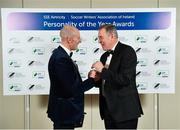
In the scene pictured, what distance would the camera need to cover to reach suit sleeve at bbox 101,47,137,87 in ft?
9.54

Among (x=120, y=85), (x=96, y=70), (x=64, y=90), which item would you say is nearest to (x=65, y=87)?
(x=64, y=90)

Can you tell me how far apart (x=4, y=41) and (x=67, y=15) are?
86cm

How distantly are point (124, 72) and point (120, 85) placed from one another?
128 mm

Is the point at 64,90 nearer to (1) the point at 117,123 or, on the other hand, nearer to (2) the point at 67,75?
(2) the point at 67,75

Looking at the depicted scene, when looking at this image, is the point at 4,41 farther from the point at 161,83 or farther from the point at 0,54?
the point at 161,83

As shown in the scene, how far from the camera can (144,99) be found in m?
4.73

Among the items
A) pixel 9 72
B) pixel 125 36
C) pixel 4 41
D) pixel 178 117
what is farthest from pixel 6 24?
pixel 178 117

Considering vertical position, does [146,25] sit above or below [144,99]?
above

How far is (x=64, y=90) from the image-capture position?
2.92 metres

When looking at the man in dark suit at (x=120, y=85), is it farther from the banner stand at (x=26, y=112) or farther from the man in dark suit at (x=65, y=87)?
the banner stand at (x=26, y=112)

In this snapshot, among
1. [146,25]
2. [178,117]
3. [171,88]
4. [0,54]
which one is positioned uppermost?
[146,25]

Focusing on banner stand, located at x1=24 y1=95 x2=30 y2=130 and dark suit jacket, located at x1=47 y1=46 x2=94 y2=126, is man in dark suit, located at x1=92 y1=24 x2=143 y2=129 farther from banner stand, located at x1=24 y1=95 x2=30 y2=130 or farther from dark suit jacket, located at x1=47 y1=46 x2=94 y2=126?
banner stand, located at x1=24 y1=95 x2=30 y2=130

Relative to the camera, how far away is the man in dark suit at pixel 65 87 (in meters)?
2.88

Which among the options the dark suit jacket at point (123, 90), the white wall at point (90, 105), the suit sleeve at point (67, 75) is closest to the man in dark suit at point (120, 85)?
the dark suit jacket at point (123, 90)
